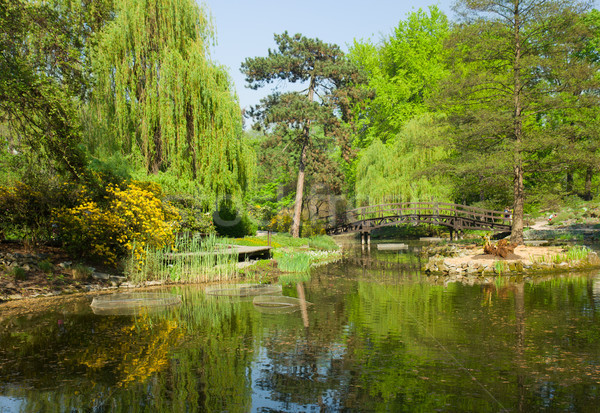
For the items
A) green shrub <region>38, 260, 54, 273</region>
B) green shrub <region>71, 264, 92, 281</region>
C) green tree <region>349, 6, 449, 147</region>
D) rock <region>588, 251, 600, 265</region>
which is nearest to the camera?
green shrub <region>38, 260, 54, 273</region>

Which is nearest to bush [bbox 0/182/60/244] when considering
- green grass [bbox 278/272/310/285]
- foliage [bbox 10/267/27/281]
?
foliage [bbox 10/267/27/281]

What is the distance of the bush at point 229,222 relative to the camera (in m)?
24.1

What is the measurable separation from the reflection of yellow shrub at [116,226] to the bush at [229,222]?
877cm

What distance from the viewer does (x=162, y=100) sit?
18375 millimetres

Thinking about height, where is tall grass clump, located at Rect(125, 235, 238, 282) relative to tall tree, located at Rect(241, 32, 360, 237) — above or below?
below

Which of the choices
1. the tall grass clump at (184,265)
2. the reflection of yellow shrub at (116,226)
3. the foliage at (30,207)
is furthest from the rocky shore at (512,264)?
the foliage at (30,207)

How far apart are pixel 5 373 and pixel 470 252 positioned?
17916mm

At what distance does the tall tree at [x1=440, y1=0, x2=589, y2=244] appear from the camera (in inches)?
774

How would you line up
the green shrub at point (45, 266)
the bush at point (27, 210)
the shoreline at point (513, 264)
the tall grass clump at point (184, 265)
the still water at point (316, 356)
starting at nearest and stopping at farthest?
the still water at point (316, 356)
the green shrub at point (45, 266)
the bush at point (27, 210)
the tall grass clump at point (184, 265)
the shoreline at point (513, 264)

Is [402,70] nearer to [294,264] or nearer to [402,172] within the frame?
[402,172]

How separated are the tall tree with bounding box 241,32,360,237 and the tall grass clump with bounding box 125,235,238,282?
1386 centimetres

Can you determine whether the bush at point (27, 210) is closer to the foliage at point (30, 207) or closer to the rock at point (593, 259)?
the foliage at point (30, 207)

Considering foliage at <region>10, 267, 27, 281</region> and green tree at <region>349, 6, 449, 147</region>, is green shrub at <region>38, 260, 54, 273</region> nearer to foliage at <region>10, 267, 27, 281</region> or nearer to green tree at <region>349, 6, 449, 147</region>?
foliage at <region>10, 267, 27, 281</region>

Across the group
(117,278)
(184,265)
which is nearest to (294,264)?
(184,265)
